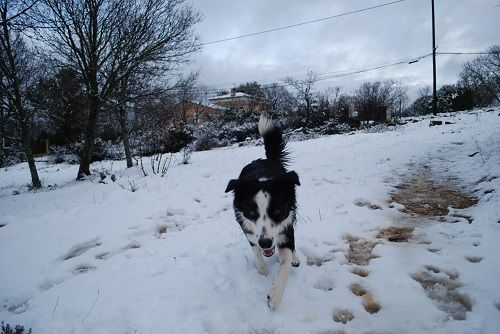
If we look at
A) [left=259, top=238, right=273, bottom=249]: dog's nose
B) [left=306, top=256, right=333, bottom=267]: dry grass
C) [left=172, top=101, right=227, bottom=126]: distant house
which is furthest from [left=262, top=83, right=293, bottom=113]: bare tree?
[left=259, top=238, right=273, bottom=249]: dog's nose

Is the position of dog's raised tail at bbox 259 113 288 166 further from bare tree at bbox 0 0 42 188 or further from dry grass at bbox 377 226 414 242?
bare tree at bbox 0 0 42 188

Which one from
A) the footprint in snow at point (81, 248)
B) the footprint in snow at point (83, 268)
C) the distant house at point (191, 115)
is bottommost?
the footprint in snow at point (83, 268)

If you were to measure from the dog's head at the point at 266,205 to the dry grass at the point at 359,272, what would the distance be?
0.85 metres

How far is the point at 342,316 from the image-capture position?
269 cm

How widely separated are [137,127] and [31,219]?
8576mm

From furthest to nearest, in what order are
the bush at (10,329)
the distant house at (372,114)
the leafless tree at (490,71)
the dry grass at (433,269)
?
the leafless tree at (490,71)
the distant house at (372,114)
the dry grass at (433,269)
the bush at (10,329)

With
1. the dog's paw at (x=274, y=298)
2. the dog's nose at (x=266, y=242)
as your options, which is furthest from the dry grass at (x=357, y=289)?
the dog's nose at (x=266, y=242)

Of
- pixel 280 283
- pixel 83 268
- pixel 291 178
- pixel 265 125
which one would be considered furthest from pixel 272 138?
pixel 83 268

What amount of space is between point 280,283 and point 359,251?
4.47ft

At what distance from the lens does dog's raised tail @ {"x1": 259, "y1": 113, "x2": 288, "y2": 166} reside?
15.0 ft

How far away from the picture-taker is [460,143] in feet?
30.5

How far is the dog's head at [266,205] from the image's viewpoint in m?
2.85

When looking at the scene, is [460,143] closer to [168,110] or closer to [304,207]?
[304,207]

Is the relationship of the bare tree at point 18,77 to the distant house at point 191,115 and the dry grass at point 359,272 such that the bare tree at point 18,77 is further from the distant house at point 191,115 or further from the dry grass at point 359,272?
the dry grass at point 359,272
